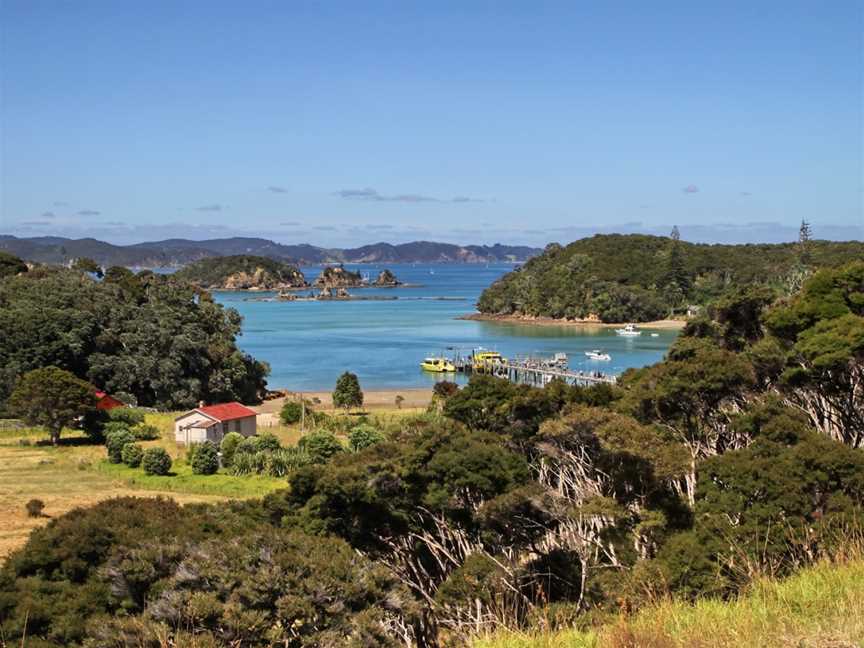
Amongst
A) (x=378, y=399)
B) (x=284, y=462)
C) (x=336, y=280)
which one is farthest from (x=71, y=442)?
(x=336, y=280)

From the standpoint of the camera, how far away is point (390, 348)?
73375 millimetres

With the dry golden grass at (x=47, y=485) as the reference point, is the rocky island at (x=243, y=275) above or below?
above

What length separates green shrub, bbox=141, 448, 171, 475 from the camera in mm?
27125

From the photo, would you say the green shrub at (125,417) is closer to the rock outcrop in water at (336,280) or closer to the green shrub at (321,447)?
the green shrub at (321,447)

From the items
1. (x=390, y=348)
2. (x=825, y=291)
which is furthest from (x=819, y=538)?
(x=390, y=348)

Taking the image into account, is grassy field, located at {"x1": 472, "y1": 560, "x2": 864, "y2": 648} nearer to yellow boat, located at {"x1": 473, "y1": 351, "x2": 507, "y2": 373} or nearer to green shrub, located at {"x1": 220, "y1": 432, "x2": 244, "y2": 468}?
green shrub, located at {"x1": 220, "y1": 432, "x2": 244, "y2": 468}

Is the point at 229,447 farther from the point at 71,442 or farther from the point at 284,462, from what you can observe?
the point at 71,442

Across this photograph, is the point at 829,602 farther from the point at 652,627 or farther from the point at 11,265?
the point at 11,265

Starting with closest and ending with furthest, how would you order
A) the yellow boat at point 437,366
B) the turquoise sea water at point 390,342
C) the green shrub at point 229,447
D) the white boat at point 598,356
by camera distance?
1. the green shrub at point 229,447
2. the turquoise sea water at point 390,342
3. the yellow boat at point 437,366
4. the white boat at point 598,356

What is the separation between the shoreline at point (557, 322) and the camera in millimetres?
90375

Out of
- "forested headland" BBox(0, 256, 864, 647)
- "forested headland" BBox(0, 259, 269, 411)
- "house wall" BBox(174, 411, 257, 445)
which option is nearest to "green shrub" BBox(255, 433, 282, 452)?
"house wall" BBox(174, 411, 257, 445)

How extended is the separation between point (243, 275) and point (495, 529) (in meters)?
179

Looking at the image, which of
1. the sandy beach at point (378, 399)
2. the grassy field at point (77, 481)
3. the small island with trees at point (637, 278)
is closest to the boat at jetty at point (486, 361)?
the sandy beach at point (378, 399)

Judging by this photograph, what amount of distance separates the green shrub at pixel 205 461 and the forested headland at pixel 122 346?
17.1 m
